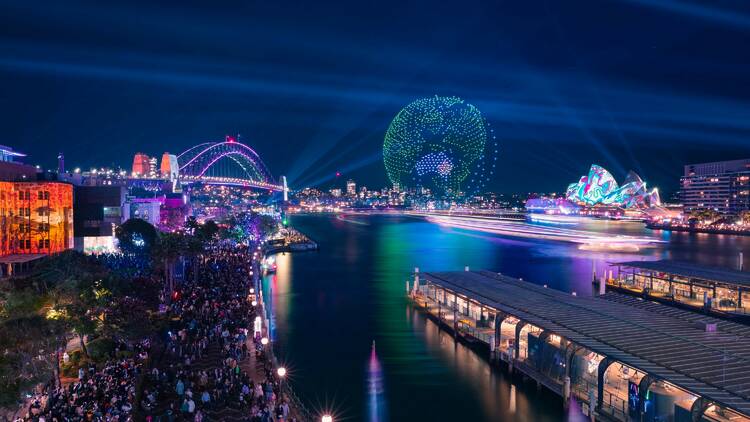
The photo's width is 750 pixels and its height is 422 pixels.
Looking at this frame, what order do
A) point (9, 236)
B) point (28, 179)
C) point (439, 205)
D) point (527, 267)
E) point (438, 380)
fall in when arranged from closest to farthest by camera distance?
point (438, 380), point (9, 236), point (28, 179), point (527, 267), point (439, 205)

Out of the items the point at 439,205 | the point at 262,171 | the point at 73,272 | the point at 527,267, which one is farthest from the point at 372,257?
the point at 439,205

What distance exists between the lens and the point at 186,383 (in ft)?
38.8

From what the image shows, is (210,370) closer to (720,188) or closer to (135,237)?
(135,237)

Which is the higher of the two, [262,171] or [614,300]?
[262,171]

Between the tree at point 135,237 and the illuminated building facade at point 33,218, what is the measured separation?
122 inches

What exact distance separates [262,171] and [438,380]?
4055 inches

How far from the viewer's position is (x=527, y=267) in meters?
36.4

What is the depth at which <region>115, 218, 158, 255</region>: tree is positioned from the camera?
3152cm

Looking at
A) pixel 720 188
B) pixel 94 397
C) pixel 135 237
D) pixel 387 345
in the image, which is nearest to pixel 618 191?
pixel 720 188

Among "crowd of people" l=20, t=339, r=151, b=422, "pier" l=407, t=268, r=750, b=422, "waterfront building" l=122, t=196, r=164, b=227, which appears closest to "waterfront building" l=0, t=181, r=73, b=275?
"waterfront building" l=122, t=196, r=164, b=227

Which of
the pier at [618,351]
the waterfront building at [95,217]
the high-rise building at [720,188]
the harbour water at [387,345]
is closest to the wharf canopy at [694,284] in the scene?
the harbour water at [387,345]

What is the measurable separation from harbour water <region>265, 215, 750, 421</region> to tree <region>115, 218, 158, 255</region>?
7.72 metres

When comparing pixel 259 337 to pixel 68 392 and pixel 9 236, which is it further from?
pixel 9 236

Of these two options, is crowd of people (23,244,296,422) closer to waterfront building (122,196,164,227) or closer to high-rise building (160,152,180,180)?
waterfront building (122,196,164,227)
